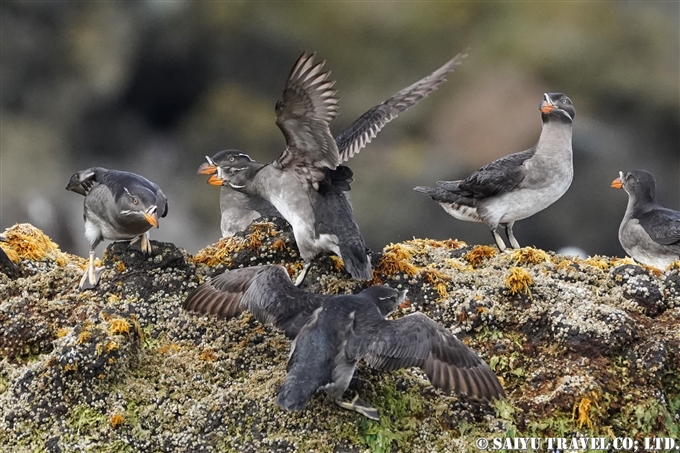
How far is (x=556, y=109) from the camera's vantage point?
8102 mm

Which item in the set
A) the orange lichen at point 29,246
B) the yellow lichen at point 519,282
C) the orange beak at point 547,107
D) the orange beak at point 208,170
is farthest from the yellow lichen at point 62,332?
the orange beak at point 547,107

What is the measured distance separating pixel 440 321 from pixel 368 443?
1245mm

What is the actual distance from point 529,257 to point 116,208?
10.1 feet

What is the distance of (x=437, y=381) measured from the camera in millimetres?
4773

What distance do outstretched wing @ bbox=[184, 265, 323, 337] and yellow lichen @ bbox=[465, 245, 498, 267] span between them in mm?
1811

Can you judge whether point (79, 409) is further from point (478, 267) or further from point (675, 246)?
point (675, 246)

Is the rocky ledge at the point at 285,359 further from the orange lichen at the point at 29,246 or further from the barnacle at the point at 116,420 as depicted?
the orange lichen at the point at 29,246

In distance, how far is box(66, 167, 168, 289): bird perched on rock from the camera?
238 inches

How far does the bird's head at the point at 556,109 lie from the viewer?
26.5 feet

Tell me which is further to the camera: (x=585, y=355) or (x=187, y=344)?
(x=187, y=344)

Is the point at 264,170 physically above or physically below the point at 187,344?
above

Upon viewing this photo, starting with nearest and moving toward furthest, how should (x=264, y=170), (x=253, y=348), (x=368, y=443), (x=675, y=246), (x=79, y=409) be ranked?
(x=368, y=443), (x=79, y=409), (x=253, y=348), (x=264, y=170), (x=675, y=246)

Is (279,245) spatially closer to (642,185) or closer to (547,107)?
(547,107)

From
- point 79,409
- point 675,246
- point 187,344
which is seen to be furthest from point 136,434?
point 675,246
